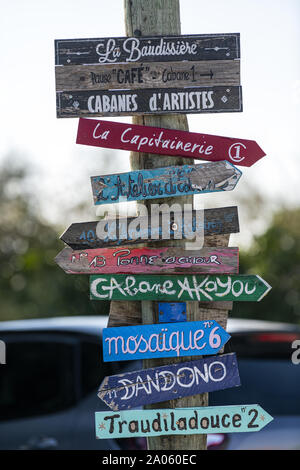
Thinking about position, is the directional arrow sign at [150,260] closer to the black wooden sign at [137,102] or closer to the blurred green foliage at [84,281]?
the black wooden sign at [137,102]

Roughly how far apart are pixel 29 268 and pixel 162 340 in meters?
11.5

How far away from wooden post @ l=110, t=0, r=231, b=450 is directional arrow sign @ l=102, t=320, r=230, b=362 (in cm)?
6

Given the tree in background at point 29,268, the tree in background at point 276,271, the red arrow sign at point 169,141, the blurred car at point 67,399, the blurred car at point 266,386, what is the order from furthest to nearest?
the tree in background at point 29,268 < the tree in background at point 276,271 < the blurred car at point 67,399 < the blurred car at point 266,386 < the red arrow sign at point 169,141

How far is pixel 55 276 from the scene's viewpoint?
12688 mm

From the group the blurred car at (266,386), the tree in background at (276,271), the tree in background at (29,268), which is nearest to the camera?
the blurred car at (266,386)

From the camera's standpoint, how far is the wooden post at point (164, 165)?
294cm

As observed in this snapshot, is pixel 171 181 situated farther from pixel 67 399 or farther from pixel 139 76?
pixel 67 399

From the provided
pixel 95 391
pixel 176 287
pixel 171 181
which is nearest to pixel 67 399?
pixel 95 391

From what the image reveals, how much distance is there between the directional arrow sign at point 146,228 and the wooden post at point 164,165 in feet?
0.19

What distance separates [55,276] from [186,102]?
10.0 m

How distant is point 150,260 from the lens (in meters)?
2.91

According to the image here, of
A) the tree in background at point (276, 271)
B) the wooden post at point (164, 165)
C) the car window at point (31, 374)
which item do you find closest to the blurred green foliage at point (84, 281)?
the tree in background at point (276, 271)

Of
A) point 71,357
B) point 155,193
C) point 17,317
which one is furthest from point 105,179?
point 17,317

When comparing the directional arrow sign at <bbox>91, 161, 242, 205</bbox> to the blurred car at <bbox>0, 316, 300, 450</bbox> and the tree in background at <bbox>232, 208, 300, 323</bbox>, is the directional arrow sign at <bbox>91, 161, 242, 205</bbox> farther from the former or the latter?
the tree in background at <bbox>232, 208, 300, 323</bbox>
